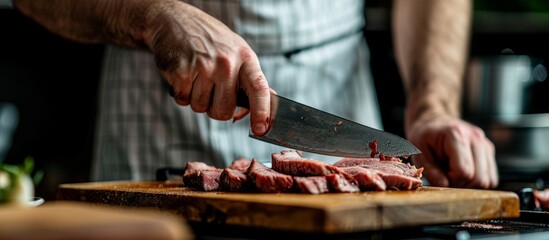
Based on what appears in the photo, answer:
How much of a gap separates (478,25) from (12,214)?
494 centimetres

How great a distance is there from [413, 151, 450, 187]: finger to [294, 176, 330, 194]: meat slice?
74 centimetres

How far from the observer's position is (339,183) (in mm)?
1786

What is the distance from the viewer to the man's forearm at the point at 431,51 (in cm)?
290

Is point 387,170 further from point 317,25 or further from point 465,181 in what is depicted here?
point 317,25

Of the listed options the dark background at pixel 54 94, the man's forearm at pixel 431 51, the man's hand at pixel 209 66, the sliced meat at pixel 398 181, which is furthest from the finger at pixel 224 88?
the dark background at pixel 54 94

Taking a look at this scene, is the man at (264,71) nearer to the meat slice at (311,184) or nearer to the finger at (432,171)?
the finger at (432,171)

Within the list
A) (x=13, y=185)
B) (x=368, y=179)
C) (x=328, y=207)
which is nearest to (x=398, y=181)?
(x=368, y=179)

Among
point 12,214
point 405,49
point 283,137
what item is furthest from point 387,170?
point 405,49

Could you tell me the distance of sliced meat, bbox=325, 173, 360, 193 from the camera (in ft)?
5.85

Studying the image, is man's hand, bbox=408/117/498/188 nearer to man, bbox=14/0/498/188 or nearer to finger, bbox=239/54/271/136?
man, bbox=14/0/498/188

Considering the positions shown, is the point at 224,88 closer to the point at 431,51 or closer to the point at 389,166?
the point at 389,166

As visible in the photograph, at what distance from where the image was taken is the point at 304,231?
1.50 metres


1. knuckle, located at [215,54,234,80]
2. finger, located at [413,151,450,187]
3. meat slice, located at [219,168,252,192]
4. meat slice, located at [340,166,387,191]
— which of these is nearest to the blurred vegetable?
meat slice, located at [219,168,252,192]

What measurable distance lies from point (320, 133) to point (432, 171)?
569mm
